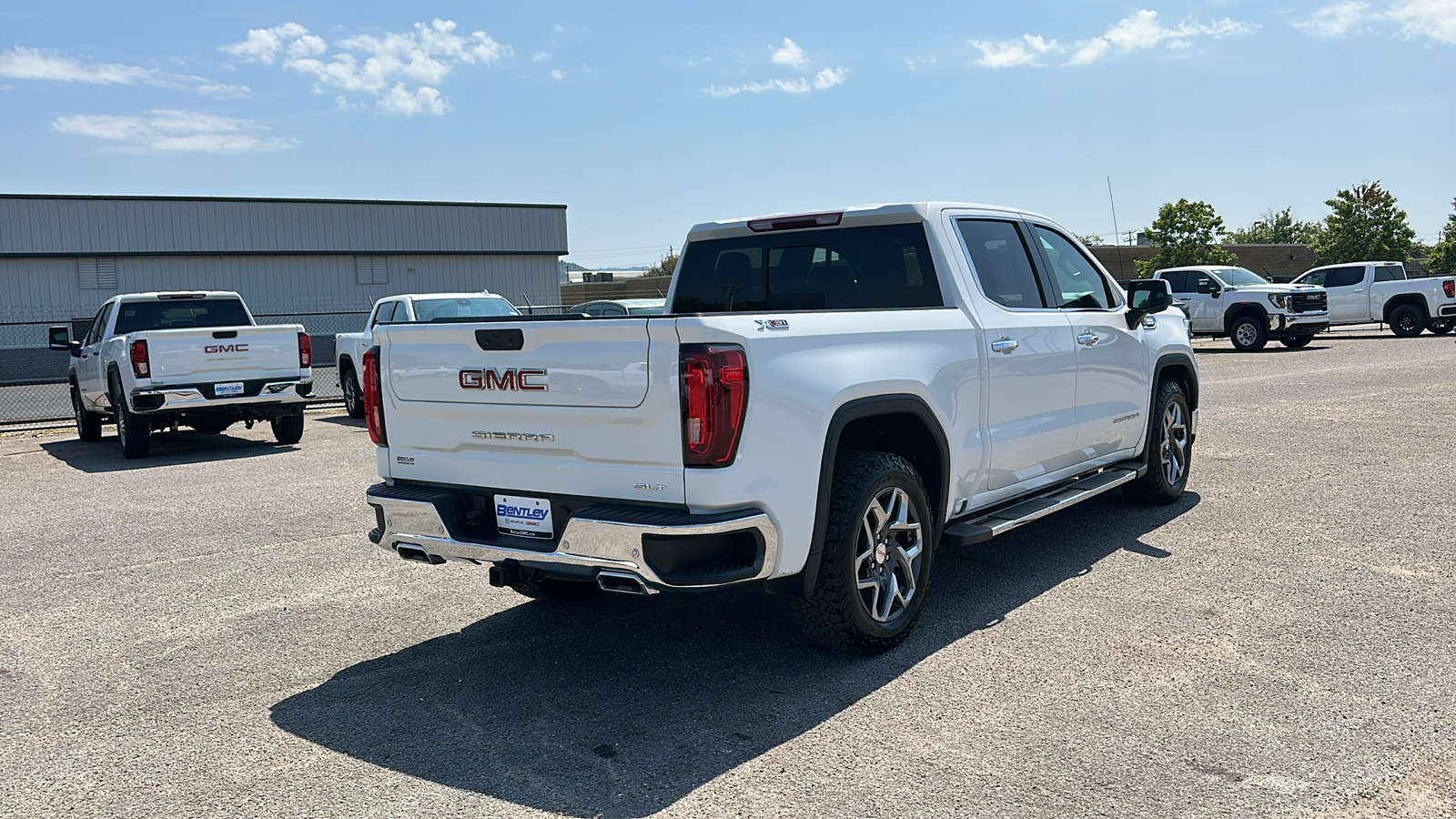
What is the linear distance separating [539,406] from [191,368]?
9390 millimetres

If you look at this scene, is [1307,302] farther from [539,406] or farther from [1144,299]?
[539,406]

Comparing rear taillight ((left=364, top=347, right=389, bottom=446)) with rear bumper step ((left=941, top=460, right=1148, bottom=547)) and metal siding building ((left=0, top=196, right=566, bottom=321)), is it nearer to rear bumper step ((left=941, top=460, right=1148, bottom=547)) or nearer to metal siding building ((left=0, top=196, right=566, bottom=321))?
rear bumper step ((left=941, top=460, right=1148, bottom=547))

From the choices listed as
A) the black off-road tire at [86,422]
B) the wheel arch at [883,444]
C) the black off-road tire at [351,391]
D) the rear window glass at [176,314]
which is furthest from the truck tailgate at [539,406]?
the black off-road tire at [351,391]

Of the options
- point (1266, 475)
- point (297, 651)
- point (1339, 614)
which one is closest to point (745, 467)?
point (297, 651)

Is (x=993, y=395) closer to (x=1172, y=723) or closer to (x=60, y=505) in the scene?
(x=1172, y=723)

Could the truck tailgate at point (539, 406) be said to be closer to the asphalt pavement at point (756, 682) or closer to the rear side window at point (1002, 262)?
the asphalt pavement at point (756, 682)

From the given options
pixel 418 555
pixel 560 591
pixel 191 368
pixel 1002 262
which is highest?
pixel 1002 262

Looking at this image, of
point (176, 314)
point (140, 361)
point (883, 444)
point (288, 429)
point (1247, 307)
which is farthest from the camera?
point (1247, 307)

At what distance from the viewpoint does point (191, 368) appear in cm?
1252

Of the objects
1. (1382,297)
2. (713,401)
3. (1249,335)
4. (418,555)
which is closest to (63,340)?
(418,555)

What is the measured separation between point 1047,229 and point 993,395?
1696mm

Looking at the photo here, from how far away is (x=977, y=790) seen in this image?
11.8ft

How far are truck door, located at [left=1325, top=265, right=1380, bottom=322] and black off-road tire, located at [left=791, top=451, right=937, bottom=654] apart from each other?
27.0m

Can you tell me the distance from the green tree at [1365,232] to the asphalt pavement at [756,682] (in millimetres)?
57094
